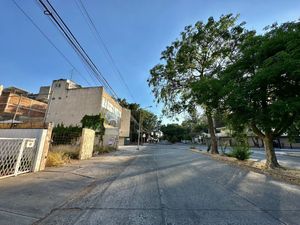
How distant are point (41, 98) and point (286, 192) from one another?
136ft

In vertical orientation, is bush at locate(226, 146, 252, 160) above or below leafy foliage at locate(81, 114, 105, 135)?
below

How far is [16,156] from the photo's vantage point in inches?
270

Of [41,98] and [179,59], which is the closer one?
[179,59]

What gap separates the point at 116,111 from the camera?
1324 inches

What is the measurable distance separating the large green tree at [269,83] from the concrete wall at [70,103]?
19.3m

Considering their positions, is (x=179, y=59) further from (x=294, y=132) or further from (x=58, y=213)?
(x=58, y=213)

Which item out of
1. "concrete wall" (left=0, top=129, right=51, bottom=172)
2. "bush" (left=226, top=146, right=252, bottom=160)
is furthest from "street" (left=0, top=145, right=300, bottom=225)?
"bush" (left=226, top=146, right=252, bottom=160)

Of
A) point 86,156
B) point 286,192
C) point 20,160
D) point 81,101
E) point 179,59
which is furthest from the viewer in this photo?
point 81,101

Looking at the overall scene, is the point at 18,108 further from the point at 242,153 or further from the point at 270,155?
the point at 270,155

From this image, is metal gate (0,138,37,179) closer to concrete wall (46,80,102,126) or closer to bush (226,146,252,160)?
bush (226,146,252,160)

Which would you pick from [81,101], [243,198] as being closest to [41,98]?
[81,101]

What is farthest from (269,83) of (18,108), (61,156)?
(18,108)

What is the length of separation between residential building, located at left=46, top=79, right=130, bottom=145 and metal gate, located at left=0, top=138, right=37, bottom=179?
15755 mm

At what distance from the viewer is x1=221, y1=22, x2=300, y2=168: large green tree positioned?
7.03 meters
